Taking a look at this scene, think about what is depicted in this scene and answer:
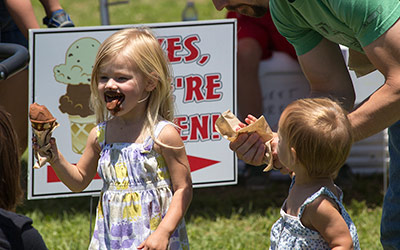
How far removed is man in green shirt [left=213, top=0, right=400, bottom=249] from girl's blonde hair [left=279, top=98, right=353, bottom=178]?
141mm

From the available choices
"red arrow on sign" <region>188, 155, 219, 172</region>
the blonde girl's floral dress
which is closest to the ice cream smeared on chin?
the blonde girl's floral dress

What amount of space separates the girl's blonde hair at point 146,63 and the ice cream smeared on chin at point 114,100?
4 cm

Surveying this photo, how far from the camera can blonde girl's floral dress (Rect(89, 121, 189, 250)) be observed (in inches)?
110

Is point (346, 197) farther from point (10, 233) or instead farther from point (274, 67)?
point (10, 233)

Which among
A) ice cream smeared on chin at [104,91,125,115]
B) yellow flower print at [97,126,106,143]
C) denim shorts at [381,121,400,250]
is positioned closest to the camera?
ice cream smeared on chin at [104,91,125,115]

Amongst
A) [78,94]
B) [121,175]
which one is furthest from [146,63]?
[78,94]

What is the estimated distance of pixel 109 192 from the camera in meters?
2.86

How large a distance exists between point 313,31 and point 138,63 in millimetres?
826

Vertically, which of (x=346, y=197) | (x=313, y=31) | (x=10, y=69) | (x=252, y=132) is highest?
(x=313, y=31)

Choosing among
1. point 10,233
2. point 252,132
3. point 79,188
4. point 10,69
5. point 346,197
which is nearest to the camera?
point 10,233

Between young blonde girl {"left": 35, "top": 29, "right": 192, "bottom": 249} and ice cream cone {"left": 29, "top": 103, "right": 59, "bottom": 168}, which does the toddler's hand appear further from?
ice cream cone {"left": 29, "top": 103, "right": 59, "bottom": 168}

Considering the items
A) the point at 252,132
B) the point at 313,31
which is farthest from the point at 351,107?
the point at 252,132

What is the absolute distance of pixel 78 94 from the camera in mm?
4152

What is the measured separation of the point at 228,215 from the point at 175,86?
1221 mm
